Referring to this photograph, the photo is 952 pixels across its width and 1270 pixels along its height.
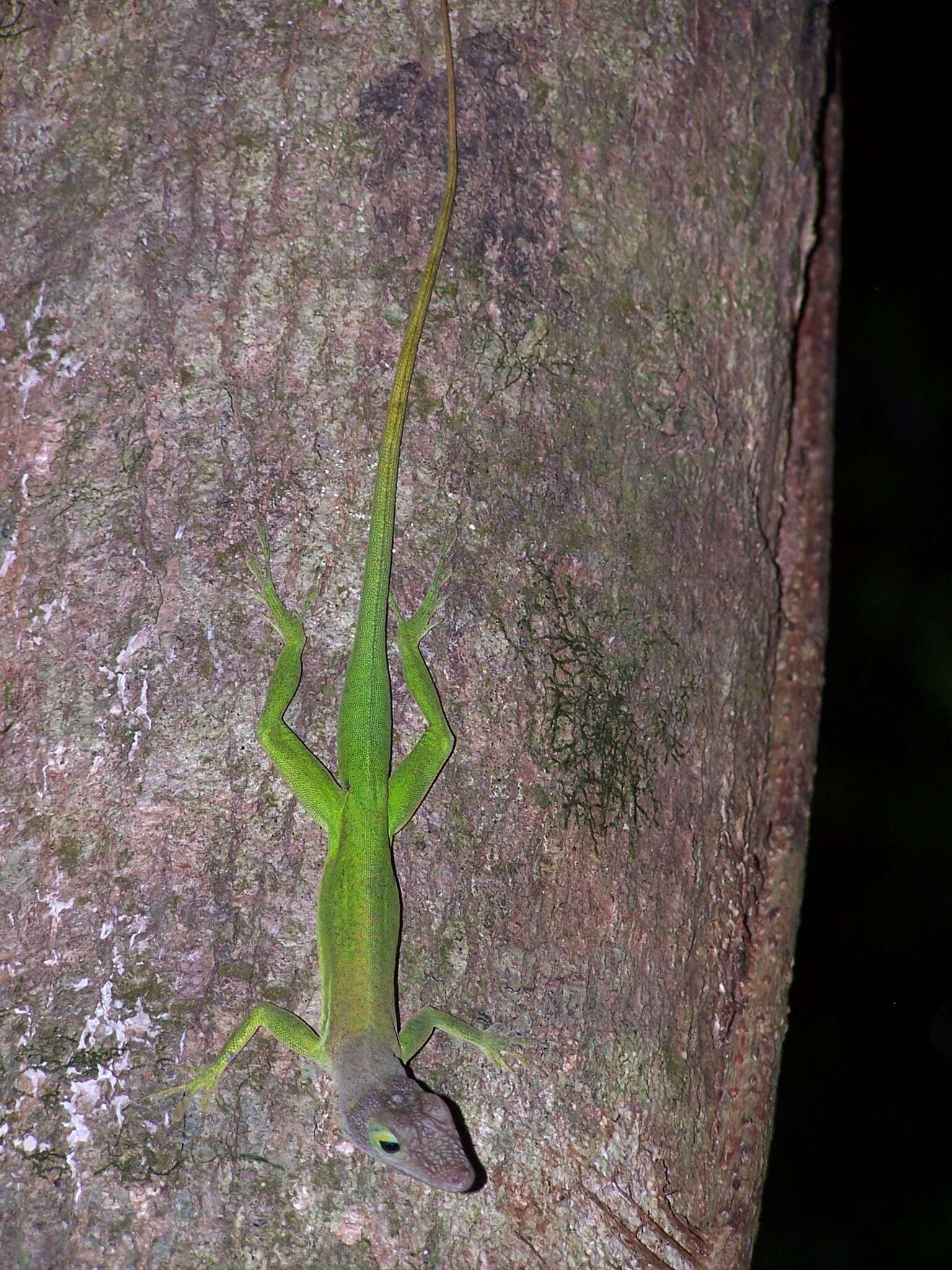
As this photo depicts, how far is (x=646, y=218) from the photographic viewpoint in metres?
2.33

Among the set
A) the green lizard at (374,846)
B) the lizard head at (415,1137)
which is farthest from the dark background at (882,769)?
the lizard head at (415,1137)

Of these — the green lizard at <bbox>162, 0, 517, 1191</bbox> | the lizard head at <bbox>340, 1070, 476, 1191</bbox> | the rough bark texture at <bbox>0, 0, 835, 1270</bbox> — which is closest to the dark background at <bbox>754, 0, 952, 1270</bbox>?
the rough bark texture at <bbox>0, 0, 835, 1270</bbox>

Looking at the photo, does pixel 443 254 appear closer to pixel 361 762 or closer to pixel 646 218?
pixel 646 218

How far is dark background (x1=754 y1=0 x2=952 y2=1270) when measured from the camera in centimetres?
607

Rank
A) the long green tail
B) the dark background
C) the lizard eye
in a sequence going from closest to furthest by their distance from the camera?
1. the lizard eye
2. the long green tail
3. the dark background

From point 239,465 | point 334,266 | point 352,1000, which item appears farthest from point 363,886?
point 334,266

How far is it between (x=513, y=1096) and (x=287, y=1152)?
0.46 m

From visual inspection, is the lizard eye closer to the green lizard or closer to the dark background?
the green lizard

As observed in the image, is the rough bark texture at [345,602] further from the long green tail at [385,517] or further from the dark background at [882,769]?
the dark background at [882,769]

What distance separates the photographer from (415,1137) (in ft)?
6.06

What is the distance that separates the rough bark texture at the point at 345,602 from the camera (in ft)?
5.98

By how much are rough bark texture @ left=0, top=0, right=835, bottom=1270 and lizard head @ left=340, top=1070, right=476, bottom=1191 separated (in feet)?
0.17

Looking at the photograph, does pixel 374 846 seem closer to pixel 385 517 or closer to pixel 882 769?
pixel 385 517

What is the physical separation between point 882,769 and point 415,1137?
5.36 m
